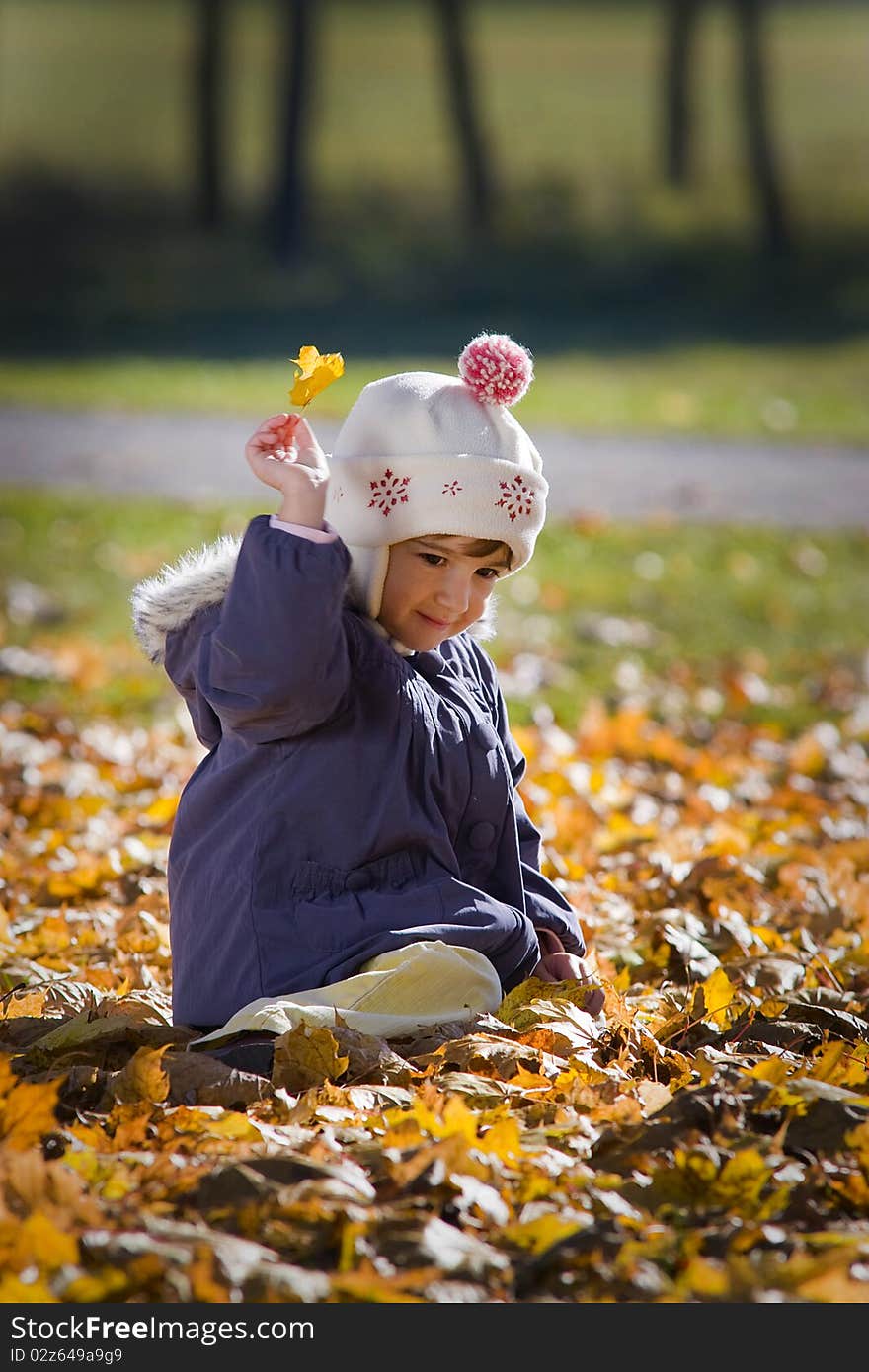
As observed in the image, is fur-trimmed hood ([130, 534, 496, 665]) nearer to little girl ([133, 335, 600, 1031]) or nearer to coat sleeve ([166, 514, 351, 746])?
little girl ([133, 335, 600, 1031])

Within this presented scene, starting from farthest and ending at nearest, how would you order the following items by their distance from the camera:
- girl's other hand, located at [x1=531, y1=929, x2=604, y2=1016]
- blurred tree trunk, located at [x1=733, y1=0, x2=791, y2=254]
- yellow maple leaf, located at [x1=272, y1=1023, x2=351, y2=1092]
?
blurred tree trunk, located at [x1=733, y1=0, x2=791, y2=254] < girl's other hand, located at [x1=531, y1=929, x2=604, y2=1016] < yellow maple leaf, located at [x1=272, y1=1023, x2=351, y2=1092]

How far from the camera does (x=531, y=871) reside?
10.2ft

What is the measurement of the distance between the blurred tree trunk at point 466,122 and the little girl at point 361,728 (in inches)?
673

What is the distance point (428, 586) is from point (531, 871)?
2.28 feet

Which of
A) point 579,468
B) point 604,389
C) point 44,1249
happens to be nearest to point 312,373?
point 44,1249

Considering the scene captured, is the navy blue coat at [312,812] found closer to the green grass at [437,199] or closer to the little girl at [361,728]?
the little girl at [361,728]

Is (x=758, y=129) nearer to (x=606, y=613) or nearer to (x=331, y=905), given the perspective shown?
(x=606, y=613)

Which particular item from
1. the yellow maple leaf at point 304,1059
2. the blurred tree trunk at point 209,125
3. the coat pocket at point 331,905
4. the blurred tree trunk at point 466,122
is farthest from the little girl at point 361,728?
the blurred tree trunk at point 466,122

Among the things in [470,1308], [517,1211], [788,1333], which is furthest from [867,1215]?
[470,1308]

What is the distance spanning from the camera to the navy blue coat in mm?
2592

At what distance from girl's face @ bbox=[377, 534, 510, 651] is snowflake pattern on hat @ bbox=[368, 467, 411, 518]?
0.08 m

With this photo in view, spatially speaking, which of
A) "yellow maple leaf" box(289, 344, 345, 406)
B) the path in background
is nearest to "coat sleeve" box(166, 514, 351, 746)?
"yellow maple leaf" box(289, 344, 345, 406)

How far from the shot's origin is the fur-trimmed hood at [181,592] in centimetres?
275

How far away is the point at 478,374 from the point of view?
2693 mm
